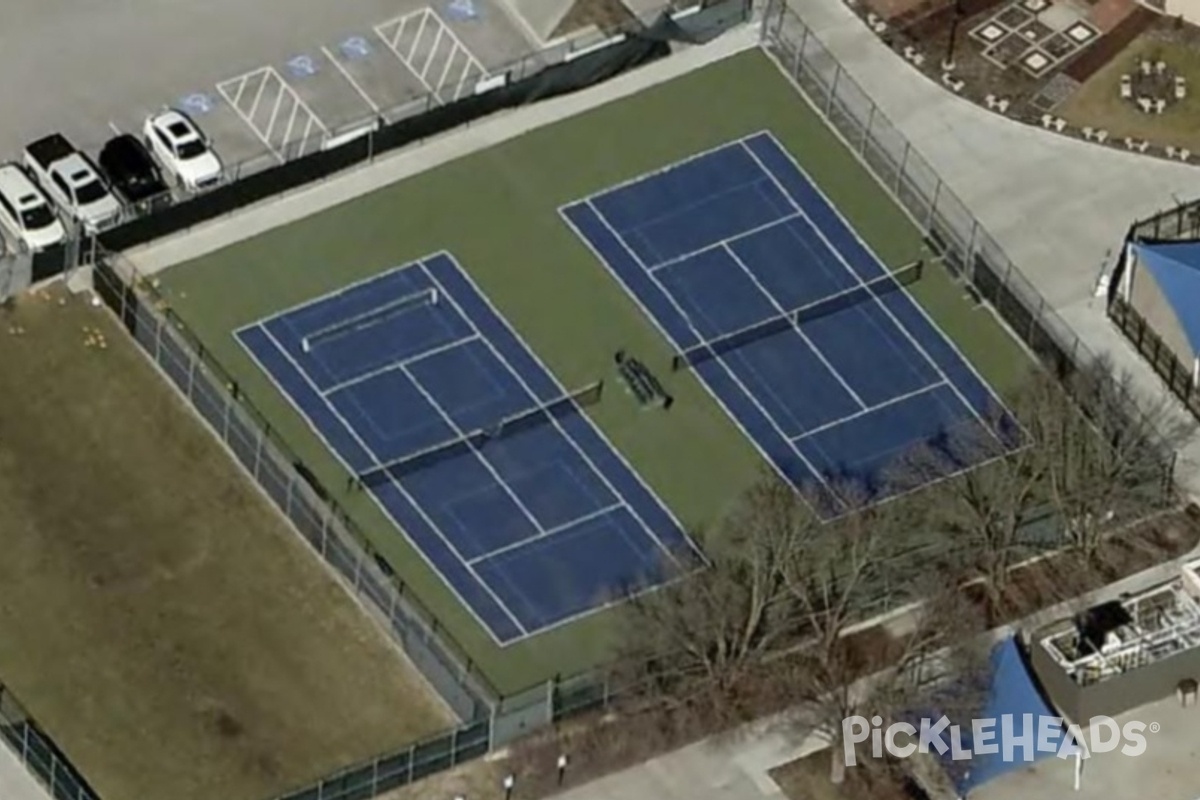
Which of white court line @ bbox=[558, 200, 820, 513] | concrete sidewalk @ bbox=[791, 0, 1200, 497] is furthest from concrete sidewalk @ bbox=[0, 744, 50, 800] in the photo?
concrete sidewalk @ bbox=[791, 0, 1200, 497]

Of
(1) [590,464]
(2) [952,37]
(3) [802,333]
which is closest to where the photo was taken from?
(1) [590,464]

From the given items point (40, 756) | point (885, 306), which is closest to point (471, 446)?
point (885, 306)

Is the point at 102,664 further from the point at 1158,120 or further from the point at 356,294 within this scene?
the point at 1158,120

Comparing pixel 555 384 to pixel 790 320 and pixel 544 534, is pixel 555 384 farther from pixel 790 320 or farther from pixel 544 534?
pixel 790 320

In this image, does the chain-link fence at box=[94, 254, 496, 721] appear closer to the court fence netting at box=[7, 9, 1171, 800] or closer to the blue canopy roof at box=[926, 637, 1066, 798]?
the court fence netting at box=[7, 9, 1171, 800]

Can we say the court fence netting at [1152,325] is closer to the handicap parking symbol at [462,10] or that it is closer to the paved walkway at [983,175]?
the paved walkway at [983,175]

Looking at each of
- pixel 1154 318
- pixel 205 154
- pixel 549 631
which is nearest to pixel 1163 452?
pixel 1154 318

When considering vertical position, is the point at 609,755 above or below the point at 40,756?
above

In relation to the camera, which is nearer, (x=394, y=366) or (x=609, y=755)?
(x=609, y=755)
